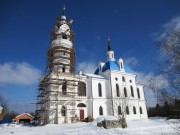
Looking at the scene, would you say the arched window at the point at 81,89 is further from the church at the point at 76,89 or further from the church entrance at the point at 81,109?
the church entrance at the point at 81,109

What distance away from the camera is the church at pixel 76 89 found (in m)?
26.0

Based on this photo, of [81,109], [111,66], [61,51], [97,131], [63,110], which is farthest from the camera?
[111,66]

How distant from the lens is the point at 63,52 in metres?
29.6

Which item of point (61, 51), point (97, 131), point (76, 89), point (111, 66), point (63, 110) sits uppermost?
point (61, 51)

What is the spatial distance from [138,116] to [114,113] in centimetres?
698

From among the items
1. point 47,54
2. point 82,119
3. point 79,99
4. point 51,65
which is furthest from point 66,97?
point 47,54

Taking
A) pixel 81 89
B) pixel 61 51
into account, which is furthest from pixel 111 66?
pixel 61 51

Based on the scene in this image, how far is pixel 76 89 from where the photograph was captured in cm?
2853

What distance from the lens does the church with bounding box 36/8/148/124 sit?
26000mm

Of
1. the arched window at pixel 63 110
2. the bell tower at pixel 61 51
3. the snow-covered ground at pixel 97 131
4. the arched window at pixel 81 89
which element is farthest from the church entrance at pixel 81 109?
the snow-covered ground at pixel 97 131

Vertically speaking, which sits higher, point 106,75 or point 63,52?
point 63,52

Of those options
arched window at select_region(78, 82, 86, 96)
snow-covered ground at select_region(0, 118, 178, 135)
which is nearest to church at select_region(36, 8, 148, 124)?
arched window at select_region(78, 82, 86, 96)

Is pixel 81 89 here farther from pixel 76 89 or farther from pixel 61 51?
pixel 61 51

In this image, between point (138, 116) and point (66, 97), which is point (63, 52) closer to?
point (66, 97)
